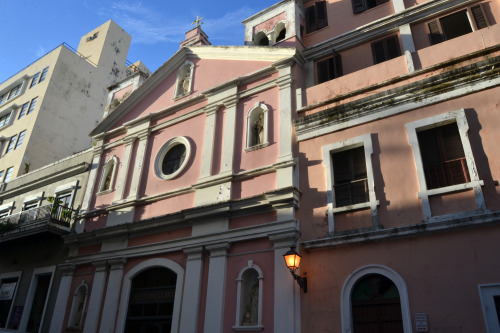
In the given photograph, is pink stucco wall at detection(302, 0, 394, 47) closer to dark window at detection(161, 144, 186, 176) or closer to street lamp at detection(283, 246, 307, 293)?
dark window at detection(161, 144, 186, 176)

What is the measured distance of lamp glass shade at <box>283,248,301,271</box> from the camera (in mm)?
9000

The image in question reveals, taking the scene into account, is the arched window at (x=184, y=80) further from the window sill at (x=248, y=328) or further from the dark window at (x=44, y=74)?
the dark window at (x=44, y=74)

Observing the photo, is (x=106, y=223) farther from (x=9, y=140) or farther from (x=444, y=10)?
(x=9, y=140)

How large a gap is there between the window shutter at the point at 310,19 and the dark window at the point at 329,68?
1.77 metres

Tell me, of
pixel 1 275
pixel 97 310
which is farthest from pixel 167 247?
pixel 1 275

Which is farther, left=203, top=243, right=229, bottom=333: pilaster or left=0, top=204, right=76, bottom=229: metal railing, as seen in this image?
left=0, top=204, right=76, bottom=229: metal railing

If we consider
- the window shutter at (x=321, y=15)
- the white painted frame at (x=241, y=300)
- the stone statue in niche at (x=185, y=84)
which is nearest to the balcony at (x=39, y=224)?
the stone statue in niche at (x=185, y=84)

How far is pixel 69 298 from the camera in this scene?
13781 mm

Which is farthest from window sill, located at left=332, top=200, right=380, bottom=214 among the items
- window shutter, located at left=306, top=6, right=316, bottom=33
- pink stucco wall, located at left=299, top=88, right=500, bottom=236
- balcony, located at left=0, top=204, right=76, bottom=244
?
balcony, located at left=0, top=204, right=76, bottom=244

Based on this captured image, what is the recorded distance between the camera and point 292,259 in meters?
9.01

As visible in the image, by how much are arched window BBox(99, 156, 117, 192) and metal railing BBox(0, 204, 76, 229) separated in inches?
58.7

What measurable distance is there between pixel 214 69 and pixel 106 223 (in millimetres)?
6769

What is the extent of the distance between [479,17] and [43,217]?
15.8m

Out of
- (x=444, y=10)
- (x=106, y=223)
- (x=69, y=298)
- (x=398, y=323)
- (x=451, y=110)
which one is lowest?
(x=398, y=323)
